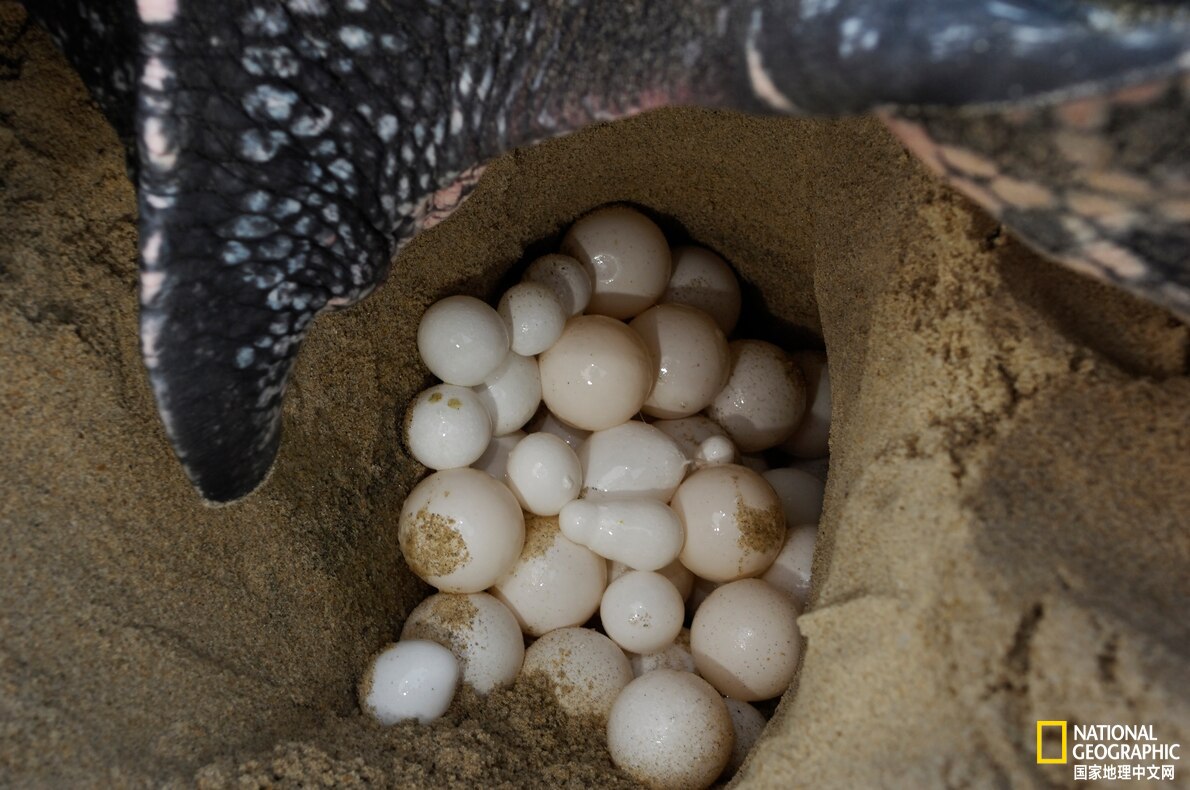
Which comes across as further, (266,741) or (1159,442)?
(266,741)

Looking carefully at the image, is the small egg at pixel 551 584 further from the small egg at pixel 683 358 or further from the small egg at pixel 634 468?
the small egg at pixel 683 358

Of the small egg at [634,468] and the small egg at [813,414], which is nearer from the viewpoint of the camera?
the small egg at [634,468]

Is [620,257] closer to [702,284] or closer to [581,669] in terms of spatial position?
[702,284]

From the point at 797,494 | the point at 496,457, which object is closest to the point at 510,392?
the point at 496,457

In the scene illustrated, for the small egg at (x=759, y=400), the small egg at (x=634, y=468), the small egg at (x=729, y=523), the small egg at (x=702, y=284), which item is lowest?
the small egg at (x=729, y=523)

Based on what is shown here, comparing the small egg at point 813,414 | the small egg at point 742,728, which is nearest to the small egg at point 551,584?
the small egg at point 742,728

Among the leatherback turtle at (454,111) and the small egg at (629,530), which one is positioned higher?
the leatherback turtle at (454,111)

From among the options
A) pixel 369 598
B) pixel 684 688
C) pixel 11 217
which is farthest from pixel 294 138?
pixel 684 688

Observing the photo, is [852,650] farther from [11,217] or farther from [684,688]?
[11,217]
